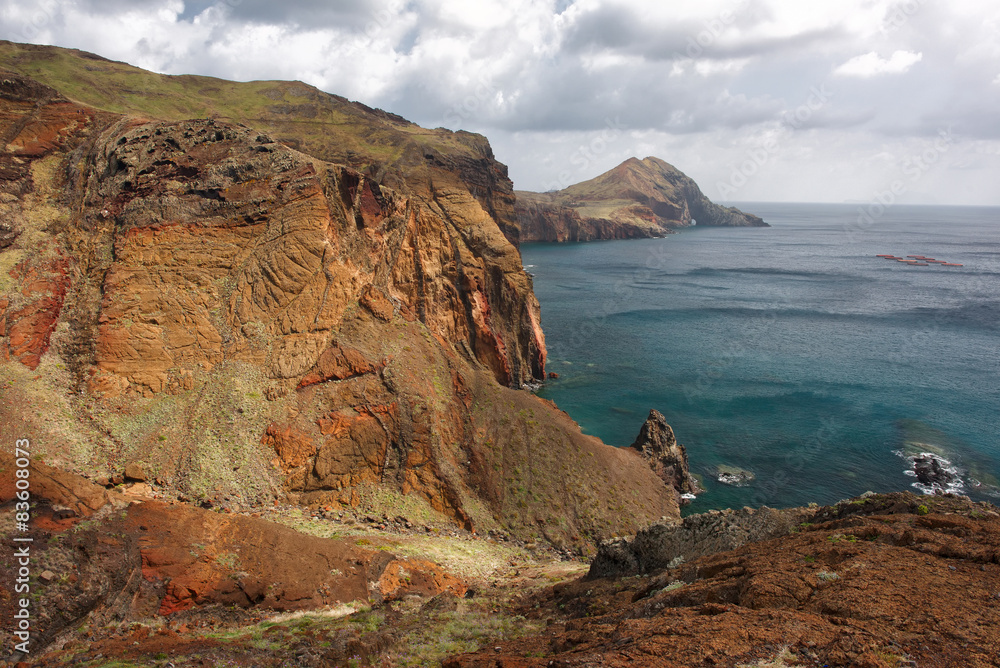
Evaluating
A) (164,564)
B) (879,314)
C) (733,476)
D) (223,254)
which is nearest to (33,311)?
(223,254)

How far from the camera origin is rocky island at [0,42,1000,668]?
13.9 m

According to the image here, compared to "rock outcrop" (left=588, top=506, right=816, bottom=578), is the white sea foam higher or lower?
lower

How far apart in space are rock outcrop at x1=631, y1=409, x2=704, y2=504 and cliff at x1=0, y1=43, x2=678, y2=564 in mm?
1438

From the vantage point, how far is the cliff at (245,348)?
27.4 m

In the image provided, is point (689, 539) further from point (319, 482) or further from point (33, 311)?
point (33, 311)

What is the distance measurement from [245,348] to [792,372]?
206 ft

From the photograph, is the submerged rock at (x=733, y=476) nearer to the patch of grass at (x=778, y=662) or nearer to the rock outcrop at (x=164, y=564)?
the rock outcrop at (x=164, y=564)

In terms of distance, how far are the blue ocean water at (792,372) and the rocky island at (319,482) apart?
10.5 meters

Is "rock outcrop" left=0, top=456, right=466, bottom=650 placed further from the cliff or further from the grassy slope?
the grassy slope

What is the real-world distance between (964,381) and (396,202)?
69.0 m

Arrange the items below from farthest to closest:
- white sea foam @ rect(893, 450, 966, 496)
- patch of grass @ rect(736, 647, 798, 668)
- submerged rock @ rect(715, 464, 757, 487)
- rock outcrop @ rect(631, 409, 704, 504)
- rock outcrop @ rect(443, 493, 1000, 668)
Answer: submerged rock @ rect(715, 464, 757, 487), rock outcrop @ rect(631, 409, 704, 504), white sea foam @ rect(893, 450, 966, 496), rock outcrop @ rect(443, 493, 1000, 668), patch of grass @ rect(736, 647, 798, 668)

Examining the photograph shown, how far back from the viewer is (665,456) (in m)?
43.7

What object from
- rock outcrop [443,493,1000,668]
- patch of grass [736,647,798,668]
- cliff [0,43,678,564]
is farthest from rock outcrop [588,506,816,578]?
patch of grass [736,647,798,668]

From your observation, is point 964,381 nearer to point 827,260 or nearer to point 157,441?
point 157,441
